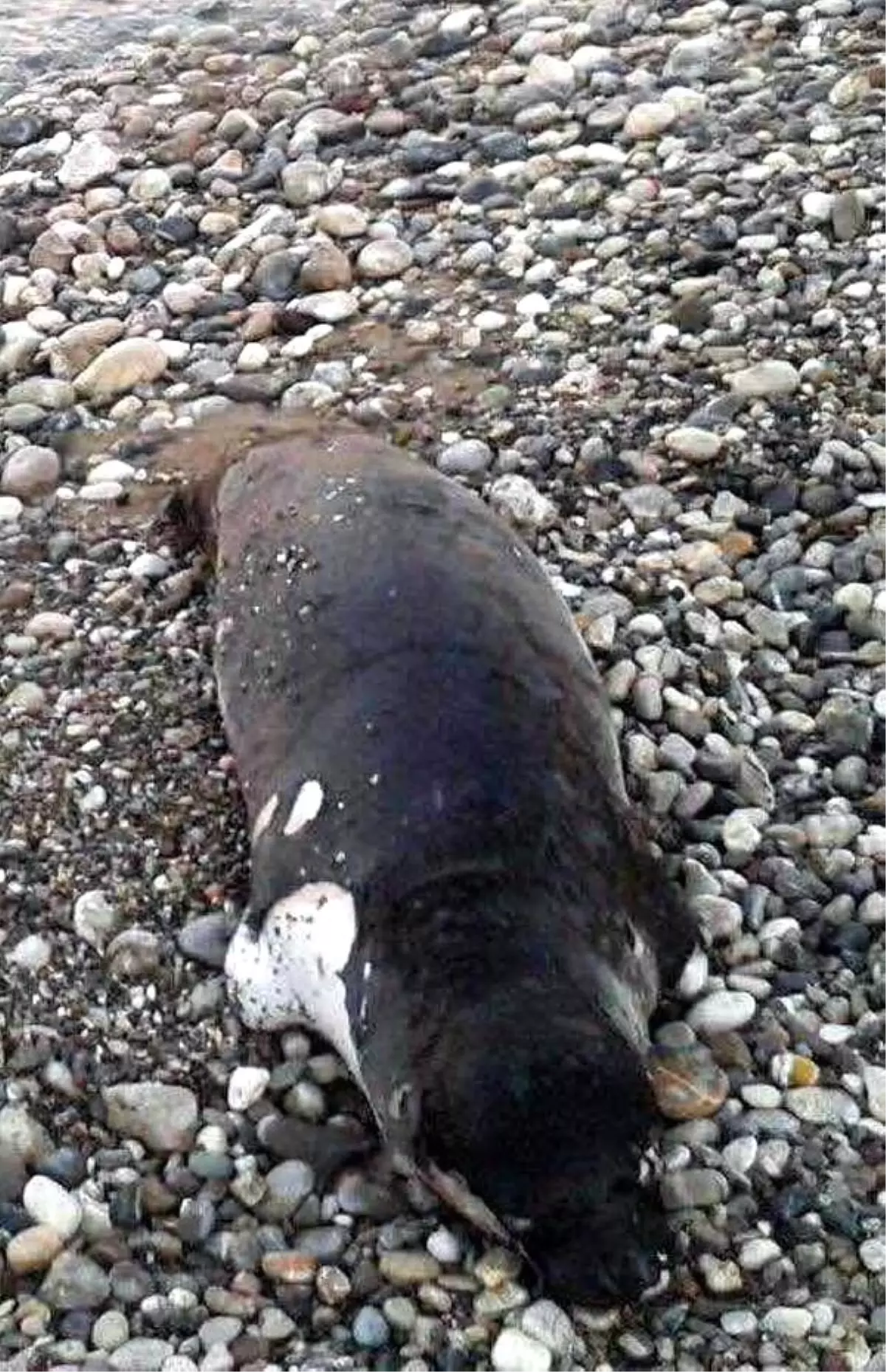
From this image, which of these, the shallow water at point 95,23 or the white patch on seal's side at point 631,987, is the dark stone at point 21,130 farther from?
the white patch on seal's side at point 631,987

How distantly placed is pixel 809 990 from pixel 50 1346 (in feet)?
5.99

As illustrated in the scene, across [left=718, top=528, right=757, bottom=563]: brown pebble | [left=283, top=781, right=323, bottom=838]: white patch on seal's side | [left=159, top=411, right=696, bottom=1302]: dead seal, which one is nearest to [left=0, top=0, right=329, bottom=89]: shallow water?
[left=718, top=528, right=757, bottom=563]: brown pebble

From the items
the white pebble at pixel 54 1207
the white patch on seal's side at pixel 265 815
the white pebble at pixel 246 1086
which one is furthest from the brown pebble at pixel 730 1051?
the white pebble at pixel 54 1207

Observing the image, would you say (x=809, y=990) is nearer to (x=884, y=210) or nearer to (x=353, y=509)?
(x=353, y=509)

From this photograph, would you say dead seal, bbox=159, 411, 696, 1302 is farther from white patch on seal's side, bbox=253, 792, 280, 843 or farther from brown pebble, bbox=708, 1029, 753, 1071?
brown pebble, bbox=708, 1029, 753, 1071

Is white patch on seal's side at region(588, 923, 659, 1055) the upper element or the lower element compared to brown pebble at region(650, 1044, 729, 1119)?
upper

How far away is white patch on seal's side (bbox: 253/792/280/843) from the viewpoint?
5543 mm

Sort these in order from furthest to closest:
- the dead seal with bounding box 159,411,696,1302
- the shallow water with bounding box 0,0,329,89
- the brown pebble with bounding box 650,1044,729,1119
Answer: the shallow water with bounding box 0,0,329,89 → the brown pebble with bounding box 650,1044,729,1119 → the dead seal with bounding box 159,411,696,1302

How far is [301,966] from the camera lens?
5.26 metres

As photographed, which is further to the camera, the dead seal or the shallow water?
the shallow water

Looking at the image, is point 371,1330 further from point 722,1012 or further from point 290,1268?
point 722,1012

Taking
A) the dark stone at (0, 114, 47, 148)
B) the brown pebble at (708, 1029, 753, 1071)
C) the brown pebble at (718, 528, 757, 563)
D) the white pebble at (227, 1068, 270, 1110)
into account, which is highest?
the dark stone at (0, 114, 47, 148)

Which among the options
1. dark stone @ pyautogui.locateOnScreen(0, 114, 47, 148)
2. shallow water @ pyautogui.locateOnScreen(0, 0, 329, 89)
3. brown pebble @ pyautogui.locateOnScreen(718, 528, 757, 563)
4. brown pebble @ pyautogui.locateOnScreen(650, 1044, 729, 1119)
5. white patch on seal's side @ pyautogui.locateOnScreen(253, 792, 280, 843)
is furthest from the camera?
shallow water @ pyautogui.locateOnScreen(0, 0, 329, 89)

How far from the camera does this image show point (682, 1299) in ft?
15.7
